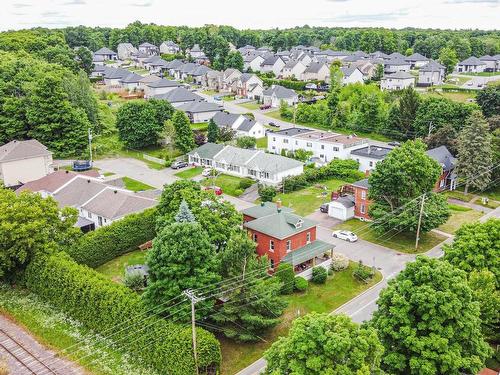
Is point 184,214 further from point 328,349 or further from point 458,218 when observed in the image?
point 458,218

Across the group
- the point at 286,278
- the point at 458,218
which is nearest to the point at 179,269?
the point at 286,278

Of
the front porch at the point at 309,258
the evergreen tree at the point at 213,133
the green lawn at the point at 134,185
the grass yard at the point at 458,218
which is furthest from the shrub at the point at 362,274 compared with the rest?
the evergreen tree at the point at 213,133

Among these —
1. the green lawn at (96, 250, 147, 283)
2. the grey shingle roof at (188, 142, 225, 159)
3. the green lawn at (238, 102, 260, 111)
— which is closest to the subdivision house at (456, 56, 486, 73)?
the green lawn at (238, 102, 260, 111)

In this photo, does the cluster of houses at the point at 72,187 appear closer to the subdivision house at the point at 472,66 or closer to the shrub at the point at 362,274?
the shrub at the point at 362,274

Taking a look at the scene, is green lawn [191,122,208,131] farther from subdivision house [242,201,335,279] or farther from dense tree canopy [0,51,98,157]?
subdivision house [242,201,335,279]

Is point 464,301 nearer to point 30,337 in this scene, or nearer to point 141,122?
point 30,337

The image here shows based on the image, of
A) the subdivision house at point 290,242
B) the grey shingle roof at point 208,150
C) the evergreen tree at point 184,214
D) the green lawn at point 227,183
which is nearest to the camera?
the evergreen tree at point 184,214
